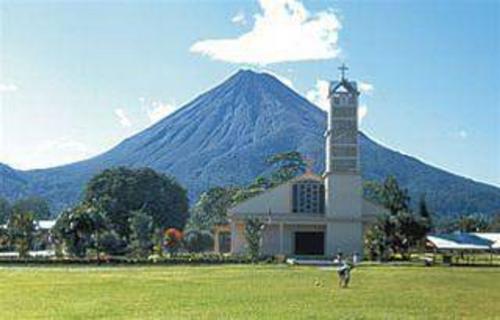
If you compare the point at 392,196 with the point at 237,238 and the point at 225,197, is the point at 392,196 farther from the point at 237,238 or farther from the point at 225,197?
the point at 225,197

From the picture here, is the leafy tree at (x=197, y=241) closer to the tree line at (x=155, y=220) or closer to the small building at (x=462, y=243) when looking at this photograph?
the tree line at (x=155, y=220)

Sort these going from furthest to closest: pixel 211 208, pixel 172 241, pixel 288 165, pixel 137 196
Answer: pixel 211 208, pixel 288 165, pixel 137 196, pixel 172 241

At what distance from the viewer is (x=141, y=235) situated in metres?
65.6

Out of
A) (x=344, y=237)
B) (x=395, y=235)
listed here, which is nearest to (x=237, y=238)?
(x=344, y=237)

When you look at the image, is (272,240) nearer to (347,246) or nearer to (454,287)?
(347,246)

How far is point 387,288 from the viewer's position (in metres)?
27.1

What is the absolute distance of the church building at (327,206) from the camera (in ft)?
235

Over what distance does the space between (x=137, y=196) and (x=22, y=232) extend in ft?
81.3

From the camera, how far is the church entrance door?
7412cm

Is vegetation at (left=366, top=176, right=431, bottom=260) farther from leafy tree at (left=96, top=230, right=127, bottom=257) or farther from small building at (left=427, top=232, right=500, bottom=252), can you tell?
leafy tree at (left=96, top=230, right=127, bottom=257)

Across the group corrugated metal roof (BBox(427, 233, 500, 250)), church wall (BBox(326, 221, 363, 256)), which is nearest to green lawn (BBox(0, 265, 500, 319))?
church wall (BBox(326, 221, 363, 256))

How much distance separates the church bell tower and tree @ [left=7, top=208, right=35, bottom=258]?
22.7m

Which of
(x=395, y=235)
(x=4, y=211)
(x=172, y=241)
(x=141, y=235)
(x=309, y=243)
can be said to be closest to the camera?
(x=395, y=235)

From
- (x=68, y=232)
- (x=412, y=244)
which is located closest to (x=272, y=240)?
(x=412, y=244)
